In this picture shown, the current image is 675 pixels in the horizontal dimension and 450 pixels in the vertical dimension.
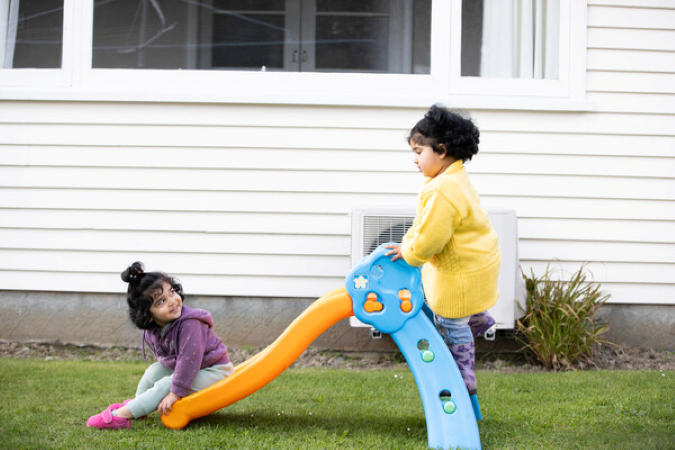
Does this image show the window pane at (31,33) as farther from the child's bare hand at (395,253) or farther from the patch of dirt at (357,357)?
the child's bare hand at (395,253)

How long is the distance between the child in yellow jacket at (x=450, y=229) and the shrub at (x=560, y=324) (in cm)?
169

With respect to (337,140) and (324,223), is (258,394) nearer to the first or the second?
(324,223)

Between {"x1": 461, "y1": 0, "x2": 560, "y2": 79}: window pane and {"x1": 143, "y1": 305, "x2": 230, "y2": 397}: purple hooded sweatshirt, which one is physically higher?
{"x1": 461, "y1": 0, "x2": 560, "y2": 79}: window pane

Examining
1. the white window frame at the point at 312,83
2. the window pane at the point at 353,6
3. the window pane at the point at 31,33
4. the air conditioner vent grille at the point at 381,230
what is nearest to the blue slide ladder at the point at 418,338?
the air conditioner vent grille at the point at 381,230

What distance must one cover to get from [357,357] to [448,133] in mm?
2357

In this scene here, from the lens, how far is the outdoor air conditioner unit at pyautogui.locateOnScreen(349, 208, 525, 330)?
4254mm

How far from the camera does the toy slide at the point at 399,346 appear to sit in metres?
2.69

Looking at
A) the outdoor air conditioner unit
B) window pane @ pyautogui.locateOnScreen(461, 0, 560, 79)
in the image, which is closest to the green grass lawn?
the outdoor air conditioner unit

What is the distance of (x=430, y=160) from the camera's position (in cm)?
274

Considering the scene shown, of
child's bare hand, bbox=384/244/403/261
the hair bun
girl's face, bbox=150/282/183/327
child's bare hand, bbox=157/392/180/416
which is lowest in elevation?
child's bare hand, bbox=157/392/180/416

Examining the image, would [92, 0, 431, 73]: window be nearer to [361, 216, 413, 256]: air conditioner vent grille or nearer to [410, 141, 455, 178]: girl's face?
[361, 216, 413, 256]: air conditioner vent grille

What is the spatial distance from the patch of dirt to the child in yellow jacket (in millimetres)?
1827

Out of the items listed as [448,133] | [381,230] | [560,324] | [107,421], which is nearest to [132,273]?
[107,421]

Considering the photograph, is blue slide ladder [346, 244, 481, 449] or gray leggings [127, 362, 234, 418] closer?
blue slide ladder [346, 244, 481, 449]
